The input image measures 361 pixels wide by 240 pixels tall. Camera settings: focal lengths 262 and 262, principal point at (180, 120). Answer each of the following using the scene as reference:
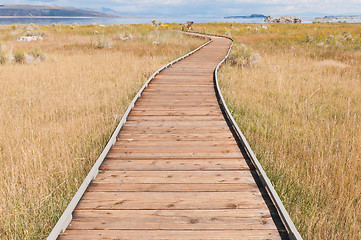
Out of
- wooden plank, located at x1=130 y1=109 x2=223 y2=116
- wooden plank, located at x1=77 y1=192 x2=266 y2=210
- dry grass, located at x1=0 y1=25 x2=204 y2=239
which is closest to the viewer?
wooden plank, located at x1=77 y1=192 x2=266 y2=210

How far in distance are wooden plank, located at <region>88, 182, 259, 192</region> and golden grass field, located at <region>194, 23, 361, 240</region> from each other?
2.07ft

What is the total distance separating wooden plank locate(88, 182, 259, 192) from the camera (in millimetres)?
3404

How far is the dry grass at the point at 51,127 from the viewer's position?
3346mm

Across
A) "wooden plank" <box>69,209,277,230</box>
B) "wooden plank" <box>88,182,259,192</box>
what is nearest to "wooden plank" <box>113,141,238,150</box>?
"wooden plank" <box>88,182,259,192</box>

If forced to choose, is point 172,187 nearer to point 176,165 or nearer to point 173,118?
point 176,165

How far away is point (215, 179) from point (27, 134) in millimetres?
4224

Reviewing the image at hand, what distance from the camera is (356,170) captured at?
4.27 meters

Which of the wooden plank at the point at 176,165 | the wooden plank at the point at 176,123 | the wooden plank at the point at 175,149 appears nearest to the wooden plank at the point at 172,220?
the wooden plank at the point at 176,165

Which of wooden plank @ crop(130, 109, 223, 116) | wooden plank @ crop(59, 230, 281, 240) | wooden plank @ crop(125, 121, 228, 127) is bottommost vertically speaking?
wooden plank @ crop(59, 230, 281, 240)

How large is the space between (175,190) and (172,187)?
86 mm

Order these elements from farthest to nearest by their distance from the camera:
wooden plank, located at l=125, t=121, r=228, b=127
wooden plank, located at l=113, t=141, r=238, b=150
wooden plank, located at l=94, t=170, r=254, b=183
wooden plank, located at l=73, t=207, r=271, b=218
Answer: wooden plank, located at l=125, t=121, r=228, b=127, wooden plank, located at l=113, t=141, r=238, b=150, wooden plank, located at l=94, t=170, r=254, b=183, wooden plank, located at l=73, t=207, r=271, b=218

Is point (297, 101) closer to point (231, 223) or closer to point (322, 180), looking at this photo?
point (322, 180)

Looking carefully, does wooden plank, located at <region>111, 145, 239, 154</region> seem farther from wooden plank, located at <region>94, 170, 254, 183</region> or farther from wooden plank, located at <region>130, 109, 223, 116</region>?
wooden plank, located at <region>130, 109, 223, 116</region>

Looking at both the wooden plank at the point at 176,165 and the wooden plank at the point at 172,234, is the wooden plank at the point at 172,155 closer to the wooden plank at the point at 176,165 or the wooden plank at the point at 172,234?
the wooden plank at the point at 176,165
